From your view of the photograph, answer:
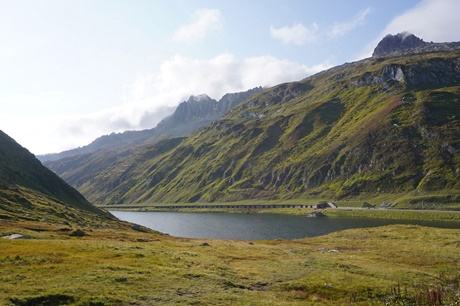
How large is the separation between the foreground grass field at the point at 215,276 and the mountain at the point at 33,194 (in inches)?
→ 1734

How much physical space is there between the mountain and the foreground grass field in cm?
4405

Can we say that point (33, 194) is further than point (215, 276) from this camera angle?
Yes

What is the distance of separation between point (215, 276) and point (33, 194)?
119m

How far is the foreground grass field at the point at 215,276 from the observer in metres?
32.4

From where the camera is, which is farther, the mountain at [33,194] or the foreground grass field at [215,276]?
the mountain at [33,194]

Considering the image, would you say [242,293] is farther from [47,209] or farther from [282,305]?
[47,209]

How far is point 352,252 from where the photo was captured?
70875 mm

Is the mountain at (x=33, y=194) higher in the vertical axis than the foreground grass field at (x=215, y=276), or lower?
higher

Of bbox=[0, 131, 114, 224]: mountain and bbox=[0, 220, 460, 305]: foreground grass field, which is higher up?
bbox=[0, 131, 114, 224]: mountain

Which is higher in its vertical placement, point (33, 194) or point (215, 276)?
point (33, 194)

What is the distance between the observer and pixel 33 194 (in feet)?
442

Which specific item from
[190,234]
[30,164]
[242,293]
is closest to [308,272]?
[242,293]

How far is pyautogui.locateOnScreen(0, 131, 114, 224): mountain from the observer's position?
4090 inches

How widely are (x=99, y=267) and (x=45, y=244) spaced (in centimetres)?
1731
